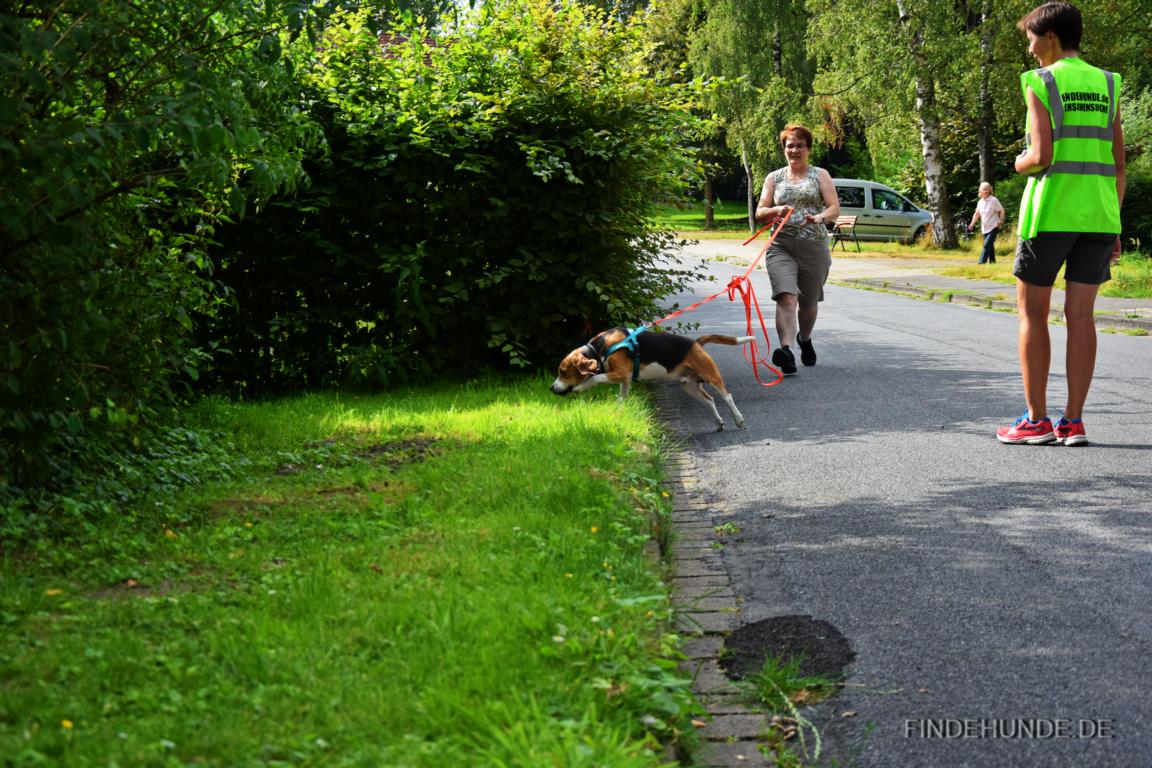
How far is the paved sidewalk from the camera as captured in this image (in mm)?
14648

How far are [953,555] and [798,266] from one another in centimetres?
614

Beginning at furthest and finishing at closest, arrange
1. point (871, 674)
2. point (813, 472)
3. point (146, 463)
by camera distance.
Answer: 1. point (813, 472)
2. point (146, 463)
3. point (871, 674)

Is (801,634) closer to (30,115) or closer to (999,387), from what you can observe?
(30,115)

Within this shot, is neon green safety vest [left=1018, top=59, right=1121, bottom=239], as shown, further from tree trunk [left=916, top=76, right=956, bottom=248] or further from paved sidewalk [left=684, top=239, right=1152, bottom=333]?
tree trunk [left=916, top=76, right=956, bottom=248]

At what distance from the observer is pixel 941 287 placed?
20625 millimetres

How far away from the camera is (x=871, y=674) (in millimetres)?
3943

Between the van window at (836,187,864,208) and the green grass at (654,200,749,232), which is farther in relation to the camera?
the green grass at (654,200,749,232)

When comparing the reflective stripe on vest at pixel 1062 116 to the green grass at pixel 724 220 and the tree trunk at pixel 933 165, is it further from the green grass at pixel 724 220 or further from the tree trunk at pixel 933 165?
the green grass at pixel 724 220

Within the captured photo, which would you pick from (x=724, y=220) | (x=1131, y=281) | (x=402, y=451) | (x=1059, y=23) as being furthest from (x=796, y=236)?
(x=724, y=220)

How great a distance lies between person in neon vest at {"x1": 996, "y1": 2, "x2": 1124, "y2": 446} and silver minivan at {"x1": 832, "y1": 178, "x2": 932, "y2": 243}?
3047 cm

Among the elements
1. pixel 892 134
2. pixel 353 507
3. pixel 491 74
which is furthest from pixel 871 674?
pixel 892 134

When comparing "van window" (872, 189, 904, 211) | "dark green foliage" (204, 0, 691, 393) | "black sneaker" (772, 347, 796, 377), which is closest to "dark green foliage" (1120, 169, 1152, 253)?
"van window" (872, 189, 904, 211)

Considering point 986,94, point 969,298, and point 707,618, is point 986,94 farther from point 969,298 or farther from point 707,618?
point 707,618

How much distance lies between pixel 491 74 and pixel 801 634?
6873 mm
